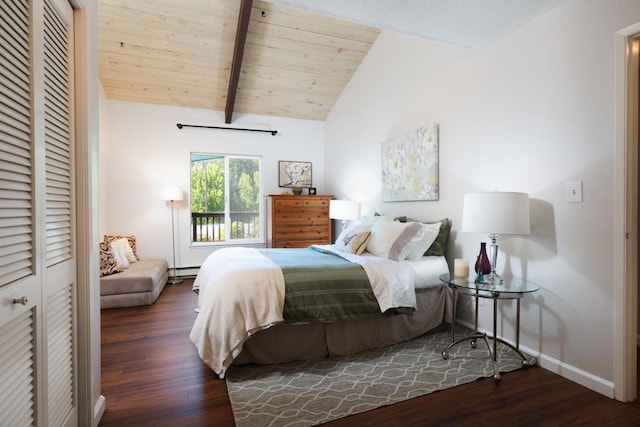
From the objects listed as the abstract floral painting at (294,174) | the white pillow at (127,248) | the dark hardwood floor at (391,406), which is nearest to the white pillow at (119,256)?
the white pillow at (127,248)

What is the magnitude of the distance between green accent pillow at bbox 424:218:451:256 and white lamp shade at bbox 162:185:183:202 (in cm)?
378

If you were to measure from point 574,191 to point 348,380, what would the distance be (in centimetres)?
184

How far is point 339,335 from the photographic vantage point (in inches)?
96.1

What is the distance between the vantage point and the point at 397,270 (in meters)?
→ 2.60

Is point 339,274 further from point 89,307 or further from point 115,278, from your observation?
point 115,278

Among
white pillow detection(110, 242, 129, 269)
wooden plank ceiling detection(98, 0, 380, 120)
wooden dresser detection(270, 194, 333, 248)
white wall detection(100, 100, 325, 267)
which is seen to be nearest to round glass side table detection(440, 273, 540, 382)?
wooden dresser detection(270, 194, 333, 248)

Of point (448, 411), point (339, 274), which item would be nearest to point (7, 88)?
point (339, 274)

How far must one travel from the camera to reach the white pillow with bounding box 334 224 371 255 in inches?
123

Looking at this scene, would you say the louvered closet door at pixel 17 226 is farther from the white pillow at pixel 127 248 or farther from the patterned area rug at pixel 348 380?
Result: the white pillow at pixel 127 248

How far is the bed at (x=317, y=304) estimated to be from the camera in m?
2.10

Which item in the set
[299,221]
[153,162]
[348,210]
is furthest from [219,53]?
[348,210]

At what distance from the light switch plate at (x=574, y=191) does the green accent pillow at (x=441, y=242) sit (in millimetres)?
1067

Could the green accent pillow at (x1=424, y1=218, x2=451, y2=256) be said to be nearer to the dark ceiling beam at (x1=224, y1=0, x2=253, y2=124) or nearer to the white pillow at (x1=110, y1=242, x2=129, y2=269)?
the dark ceiling beam at (x1=224, y1=0, x2=253, y2=124)

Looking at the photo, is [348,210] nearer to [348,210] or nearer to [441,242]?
[348,210]
